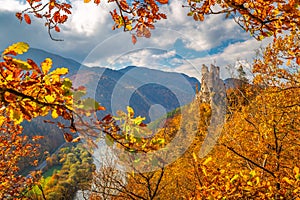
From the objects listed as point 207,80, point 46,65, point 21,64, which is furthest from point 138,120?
point 207,80

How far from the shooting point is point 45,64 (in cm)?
145

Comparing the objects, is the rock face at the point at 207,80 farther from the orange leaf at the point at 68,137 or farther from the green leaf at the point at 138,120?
the orange leaf at the point at 68,137

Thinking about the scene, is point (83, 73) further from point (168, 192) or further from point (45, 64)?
point (168, 192)

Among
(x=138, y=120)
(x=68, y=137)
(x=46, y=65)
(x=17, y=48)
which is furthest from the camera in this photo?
(x=138, y=120)

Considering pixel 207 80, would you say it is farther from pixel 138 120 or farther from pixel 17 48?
pixel 17 48

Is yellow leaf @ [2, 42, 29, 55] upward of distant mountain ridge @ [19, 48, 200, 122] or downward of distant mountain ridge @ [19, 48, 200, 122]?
downward

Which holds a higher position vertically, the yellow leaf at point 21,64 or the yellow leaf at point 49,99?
the yellow leaf at point 21,64

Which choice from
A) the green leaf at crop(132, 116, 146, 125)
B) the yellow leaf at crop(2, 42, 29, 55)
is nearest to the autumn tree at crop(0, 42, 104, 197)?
the yellow leaf at crop(2, 42, 29, 55)

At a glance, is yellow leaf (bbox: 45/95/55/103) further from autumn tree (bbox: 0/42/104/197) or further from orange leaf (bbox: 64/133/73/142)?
orange leaf (bbox: 64/133/73/142)

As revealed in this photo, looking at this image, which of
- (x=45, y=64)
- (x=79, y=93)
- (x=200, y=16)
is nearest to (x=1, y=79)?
(x=45, y=64)

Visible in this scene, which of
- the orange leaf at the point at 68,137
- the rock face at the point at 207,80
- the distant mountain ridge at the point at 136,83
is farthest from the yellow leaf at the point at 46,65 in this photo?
the rock face at the point at 207,80

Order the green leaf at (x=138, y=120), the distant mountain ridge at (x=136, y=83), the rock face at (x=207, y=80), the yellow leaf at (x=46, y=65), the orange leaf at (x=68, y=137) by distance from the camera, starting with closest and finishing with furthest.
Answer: the yellow leaf at (x=46, y=65), the orange leaf at (x=68, y=137), the green leaf at (x=138, y=120), the distant mountain ridge at (x=136, y=83), the rock face at (x=207, y=80)

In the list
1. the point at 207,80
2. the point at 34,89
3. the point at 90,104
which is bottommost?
the point at 90,104

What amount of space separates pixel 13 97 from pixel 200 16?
252cm
